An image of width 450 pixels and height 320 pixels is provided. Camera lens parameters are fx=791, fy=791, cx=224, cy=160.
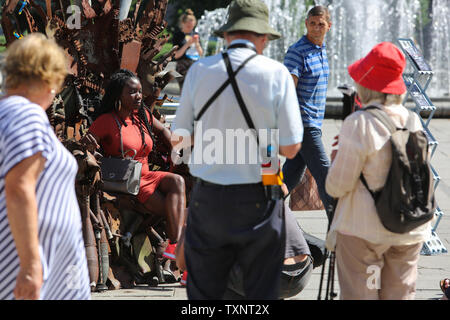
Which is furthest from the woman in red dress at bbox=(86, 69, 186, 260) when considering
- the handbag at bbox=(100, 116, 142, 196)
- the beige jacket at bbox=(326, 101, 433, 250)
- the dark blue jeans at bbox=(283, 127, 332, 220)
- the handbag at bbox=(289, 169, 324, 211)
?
the beige jacket at bbox=(326, 101, 433, 250)

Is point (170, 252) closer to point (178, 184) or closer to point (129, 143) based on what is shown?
point (178, 184)

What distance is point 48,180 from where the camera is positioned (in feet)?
10.4

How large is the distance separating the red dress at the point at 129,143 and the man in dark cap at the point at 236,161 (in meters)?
1.99

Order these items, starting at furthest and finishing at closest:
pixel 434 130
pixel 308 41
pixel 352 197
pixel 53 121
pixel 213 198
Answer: pixel 434 130
pixel 308 41
pixel 53 121
pixel 352 197
pixel 213 198

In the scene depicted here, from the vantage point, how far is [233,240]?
3.56 m

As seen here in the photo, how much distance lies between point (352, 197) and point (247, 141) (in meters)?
0.62

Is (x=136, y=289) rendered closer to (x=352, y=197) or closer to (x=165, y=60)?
(x=165, y=60)

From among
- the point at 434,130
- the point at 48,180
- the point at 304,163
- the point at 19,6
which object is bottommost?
the point at 434,130

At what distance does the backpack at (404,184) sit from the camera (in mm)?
3650

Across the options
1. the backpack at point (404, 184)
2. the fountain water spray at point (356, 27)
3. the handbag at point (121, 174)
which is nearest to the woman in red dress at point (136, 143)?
the handbag at point (121, 174)

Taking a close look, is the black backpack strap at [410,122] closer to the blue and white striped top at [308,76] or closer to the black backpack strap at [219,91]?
the black backpack strap at [219,91]

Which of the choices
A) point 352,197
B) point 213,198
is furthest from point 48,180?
point 352,197

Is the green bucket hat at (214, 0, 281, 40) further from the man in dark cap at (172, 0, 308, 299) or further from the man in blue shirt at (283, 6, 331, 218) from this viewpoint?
the man in blue shirt at (283, 6, 331, 218)

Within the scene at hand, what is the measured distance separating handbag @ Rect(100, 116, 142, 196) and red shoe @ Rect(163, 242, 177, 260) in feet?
1.61
